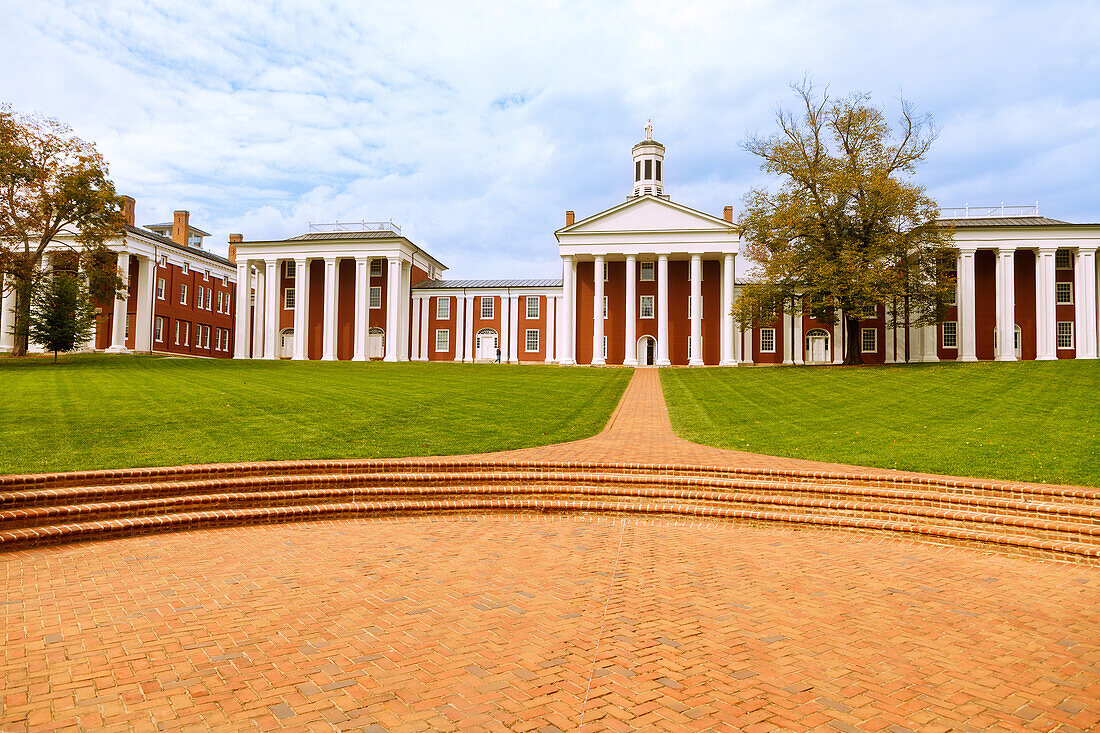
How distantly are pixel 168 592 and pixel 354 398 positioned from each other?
15.7 metres

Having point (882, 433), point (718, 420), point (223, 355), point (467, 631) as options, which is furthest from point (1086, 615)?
point (223, 355)

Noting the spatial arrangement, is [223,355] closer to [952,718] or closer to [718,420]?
[718,420]

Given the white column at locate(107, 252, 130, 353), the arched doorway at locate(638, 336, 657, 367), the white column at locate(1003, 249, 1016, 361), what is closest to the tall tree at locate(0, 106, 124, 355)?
the white column at locate(107, 252, 130, 353)

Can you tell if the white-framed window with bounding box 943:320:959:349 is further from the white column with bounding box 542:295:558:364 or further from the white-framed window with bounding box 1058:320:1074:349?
the white column with bounding box 542:295:558:364

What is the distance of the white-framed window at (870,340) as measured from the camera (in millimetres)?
50688

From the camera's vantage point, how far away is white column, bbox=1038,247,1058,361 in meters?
46.1

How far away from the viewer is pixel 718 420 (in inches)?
784

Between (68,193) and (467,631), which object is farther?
(68,193)

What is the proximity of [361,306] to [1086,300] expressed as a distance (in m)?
51.4

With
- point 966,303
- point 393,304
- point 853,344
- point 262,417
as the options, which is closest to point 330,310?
point 393,304

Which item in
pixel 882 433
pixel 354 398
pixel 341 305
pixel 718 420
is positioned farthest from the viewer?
pixel 341 305

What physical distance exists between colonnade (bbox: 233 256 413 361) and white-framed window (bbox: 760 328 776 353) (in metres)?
28.2

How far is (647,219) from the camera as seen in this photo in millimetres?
50781

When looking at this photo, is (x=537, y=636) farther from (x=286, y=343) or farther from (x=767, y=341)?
(x=286, y=343)
